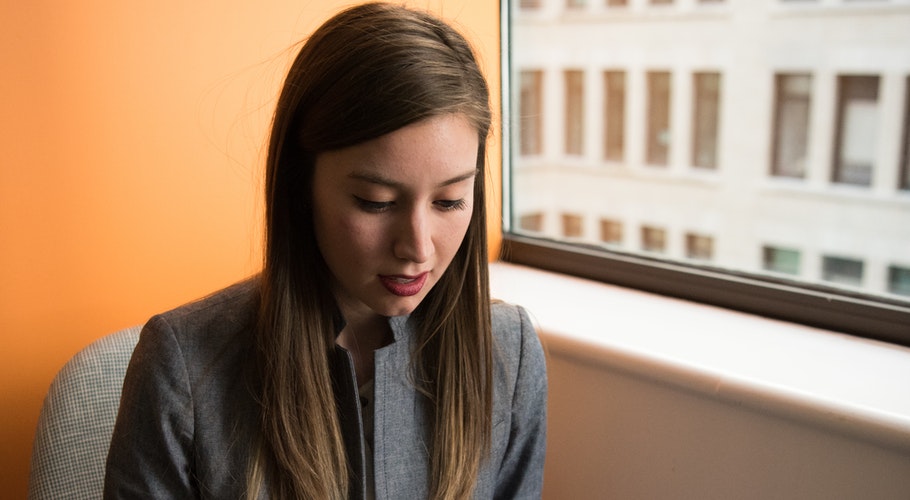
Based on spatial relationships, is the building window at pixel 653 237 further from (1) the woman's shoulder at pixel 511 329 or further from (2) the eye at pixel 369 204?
(2) the eye at pixel 369 204

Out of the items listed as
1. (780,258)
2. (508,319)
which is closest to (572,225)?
(780,258)

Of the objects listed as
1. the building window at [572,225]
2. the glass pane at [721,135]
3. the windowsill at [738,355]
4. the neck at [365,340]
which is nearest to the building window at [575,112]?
the glass pane at [721,135]

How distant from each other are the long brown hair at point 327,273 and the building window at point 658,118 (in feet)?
3.86

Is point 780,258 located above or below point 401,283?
below

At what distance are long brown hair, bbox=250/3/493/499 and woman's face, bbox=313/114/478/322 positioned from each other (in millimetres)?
20

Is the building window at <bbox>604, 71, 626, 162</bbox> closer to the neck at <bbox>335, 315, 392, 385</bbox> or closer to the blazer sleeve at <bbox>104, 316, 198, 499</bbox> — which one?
the neck at <bbox>335, 315, 392, 385</bbox>

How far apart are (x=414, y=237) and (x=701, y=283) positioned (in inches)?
36.8

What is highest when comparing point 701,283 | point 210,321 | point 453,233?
point 453,233

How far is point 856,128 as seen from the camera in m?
1.72

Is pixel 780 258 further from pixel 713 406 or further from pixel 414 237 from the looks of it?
pixel 414 237

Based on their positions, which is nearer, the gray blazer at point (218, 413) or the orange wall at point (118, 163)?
the gray blazer at point (218, 413)

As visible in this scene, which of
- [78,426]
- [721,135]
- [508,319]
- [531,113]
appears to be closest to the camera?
[78,426]

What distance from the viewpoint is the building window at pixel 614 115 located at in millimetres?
2166

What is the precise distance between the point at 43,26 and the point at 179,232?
0.37 m
